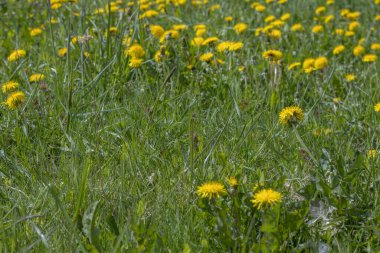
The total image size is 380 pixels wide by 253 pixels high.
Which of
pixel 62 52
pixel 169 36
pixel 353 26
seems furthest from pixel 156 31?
pixel 353 26

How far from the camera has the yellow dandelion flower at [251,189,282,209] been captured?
1.99 meters

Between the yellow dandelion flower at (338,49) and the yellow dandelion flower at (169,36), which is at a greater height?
the yellow dandelion flower at (169,36)

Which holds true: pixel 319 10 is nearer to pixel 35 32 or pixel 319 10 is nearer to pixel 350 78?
pixel 350 78

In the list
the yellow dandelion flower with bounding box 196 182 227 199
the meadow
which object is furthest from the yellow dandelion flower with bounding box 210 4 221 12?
the yellow dandelion flower with bounding box 196 182 227 199

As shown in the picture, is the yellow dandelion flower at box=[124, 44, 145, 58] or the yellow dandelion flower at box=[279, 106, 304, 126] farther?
the yellow dandelion flower at box=[124, 44, 145, 58]

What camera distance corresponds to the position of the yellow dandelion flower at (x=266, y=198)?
1988mm

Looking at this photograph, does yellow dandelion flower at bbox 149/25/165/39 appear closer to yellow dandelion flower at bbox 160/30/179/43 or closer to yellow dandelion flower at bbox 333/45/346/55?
yellow dandelion flower at bbox 160/30/179/43

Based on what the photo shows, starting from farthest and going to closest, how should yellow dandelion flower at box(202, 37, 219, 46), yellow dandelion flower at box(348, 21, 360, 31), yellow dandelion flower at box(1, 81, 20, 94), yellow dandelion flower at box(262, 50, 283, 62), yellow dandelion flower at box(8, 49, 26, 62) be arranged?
yellow dandelion flower at box(348, 21, 360, 31)
yellow dandelion flower at box(202, 37, 219, 46)
yellow dandelion flower at box(8, 49, 26, 62)
yellow dandelion flower at box(262, 50, 283, 62)
yellow dandelion flower at box(1, 81, 20, 94)

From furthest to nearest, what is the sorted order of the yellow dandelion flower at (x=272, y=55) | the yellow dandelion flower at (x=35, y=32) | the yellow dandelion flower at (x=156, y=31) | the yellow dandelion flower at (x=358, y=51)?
the yellow dandelion flower at (x=35, y=32) < the yellow dandelion flower at (x=358, y=51) < the yellow dandelion flower at (x=156, y=31) < the yellow dandelion flower at (x=272, y=55)

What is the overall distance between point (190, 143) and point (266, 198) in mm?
548

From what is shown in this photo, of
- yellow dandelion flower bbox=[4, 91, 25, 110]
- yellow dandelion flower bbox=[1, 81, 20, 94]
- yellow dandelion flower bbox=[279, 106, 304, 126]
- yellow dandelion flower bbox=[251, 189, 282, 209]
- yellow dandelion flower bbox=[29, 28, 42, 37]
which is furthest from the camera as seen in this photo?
yellow dandelion flower bbox=[29, 28, 42, 37]

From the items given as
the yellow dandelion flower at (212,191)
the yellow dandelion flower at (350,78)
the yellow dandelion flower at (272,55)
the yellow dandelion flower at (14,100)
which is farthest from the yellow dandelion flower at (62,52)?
the yellow dandelion flower at (212,191)

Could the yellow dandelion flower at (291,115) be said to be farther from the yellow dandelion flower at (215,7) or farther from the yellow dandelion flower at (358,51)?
the yellow dandelion flower at (215,7)

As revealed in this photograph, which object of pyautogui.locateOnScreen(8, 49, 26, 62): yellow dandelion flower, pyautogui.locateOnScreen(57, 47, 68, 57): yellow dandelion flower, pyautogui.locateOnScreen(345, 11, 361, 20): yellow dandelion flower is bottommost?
pyautogui.locateOnScreen(345, 11, 361, 20): yellow dandelion flower
